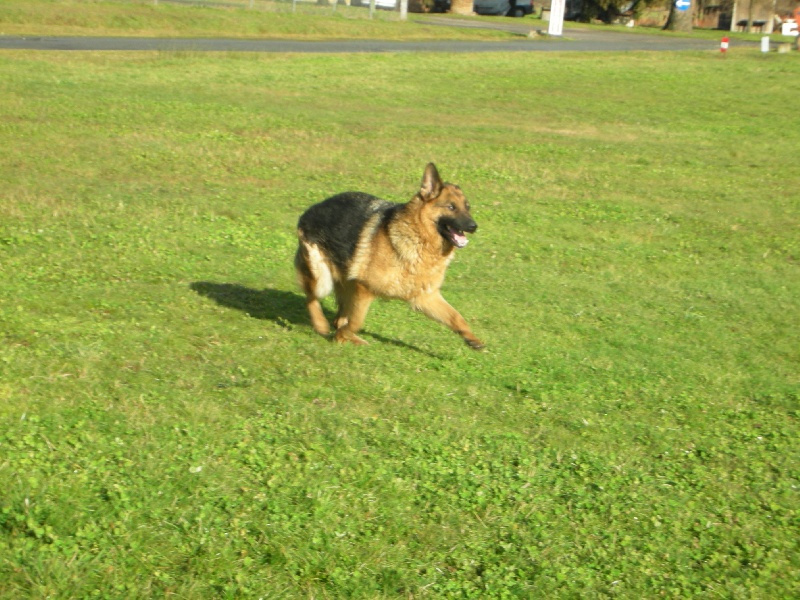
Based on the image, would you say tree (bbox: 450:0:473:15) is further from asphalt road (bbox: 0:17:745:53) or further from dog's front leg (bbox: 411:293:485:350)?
dog's front leg (bbox: 411:293:485:350)

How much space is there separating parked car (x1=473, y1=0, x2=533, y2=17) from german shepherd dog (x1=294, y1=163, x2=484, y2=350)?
60860 mm

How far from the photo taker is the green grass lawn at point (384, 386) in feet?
17.1

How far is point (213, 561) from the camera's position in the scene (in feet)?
16.4

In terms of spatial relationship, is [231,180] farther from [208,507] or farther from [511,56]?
[511,56]

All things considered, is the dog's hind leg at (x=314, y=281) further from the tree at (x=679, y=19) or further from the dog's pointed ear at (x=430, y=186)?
the tree at (x=679, y=19)

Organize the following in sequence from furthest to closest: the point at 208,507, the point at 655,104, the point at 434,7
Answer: the point at 434,7 → the point at 655,104 → the point at 208,507

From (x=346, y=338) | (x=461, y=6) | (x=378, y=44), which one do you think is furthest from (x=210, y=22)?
(x=346, y=338)

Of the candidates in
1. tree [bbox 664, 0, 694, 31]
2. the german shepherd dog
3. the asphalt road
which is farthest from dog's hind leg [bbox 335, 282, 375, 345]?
tree [bbox 664, 0, 694, 31]

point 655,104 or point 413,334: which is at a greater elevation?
point 655,104

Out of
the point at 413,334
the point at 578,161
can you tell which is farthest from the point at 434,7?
the point at 413,334

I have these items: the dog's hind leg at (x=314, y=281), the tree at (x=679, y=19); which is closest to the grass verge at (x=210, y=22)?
the tree at (x=679, y=19)

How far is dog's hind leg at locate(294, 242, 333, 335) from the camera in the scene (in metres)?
8.67

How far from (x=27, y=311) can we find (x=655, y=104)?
69.0 ft

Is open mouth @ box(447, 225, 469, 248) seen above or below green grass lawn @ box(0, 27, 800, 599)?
above
